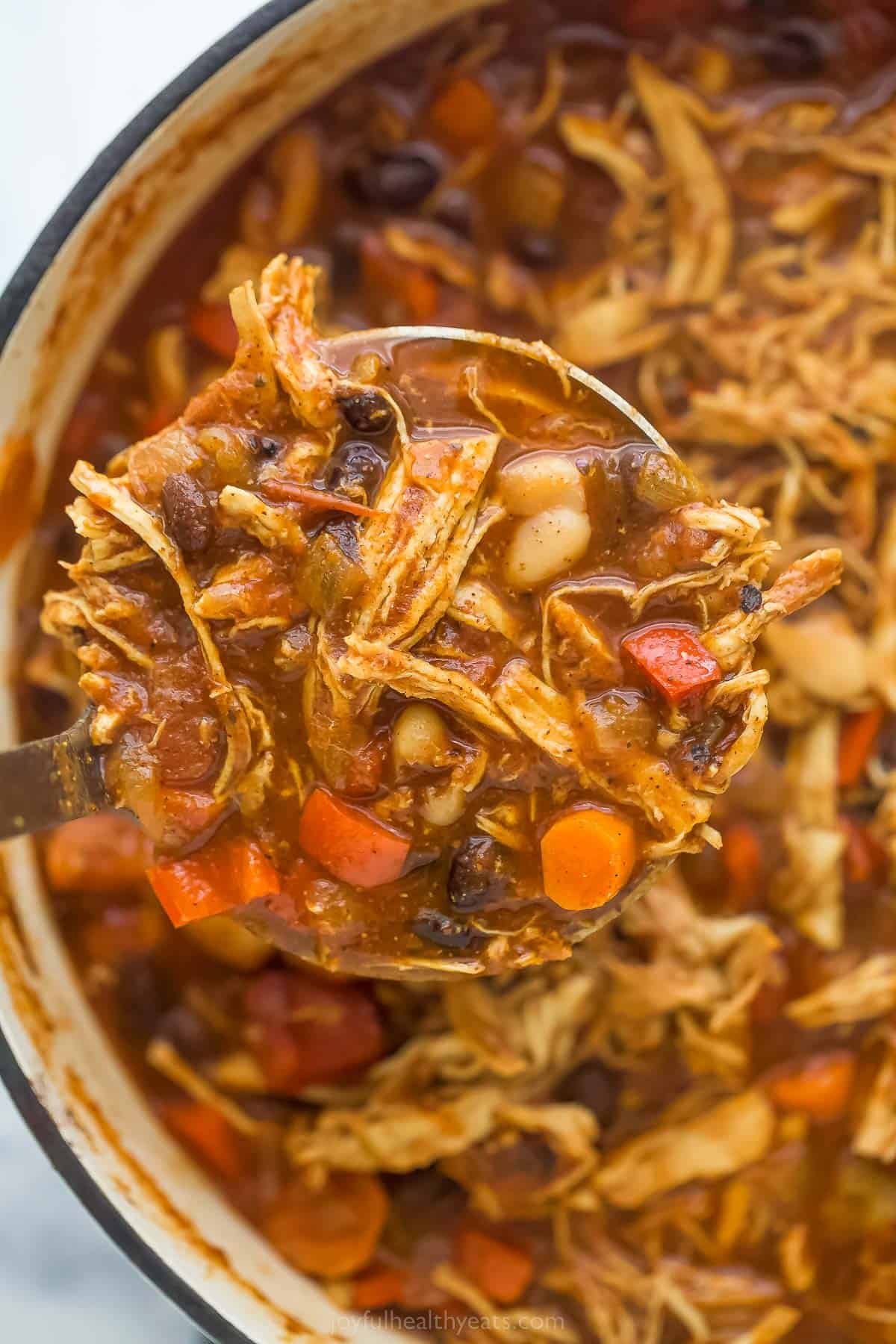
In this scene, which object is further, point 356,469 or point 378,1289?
point 378,1289

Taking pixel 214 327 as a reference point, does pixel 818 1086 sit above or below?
below

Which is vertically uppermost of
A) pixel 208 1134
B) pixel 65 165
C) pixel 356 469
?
pixel 65 165

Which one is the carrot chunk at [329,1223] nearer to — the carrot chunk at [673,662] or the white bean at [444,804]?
the white bean at [444,804]

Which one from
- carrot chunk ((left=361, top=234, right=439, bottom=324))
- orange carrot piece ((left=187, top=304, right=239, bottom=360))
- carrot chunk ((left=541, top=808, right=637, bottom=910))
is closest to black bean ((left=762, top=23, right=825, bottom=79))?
carrot chunk ((left=361, top=234, right=439, bottom=324))

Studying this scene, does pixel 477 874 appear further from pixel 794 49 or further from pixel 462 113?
pixel 794 49

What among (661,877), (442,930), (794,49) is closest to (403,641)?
(442,930)

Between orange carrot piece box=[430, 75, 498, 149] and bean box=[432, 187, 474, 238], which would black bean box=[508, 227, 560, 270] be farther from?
orange carrot piece box=[430, 75, 498, 149]
